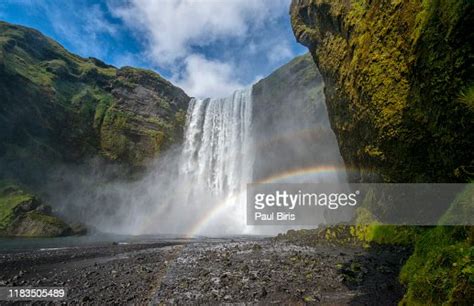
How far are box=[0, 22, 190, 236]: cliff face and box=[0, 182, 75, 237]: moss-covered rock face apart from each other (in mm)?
120

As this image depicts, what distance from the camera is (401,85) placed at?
13.7 metres

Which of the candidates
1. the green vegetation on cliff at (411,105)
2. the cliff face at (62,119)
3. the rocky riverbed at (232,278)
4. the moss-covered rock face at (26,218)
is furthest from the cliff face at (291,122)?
the rocky riverbed at (232,278)

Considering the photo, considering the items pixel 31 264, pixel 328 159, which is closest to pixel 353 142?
pixel 31 264

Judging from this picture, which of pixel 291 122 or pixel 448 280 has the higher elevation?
pixel 291 122

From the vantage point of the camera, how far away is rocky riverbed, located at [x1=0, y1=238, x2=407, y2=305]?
29.4 ft

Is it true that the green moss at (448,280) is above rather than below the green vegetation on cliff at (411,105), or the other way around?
below

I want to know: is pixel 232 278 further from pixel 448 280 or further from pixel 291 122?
pixel 291 122

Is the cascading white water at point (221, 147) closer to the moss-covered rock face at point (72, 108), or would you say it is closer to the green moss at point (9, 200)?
the moss-covered rock face at point (72, 108)

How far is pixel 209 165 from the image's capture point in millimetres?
57219

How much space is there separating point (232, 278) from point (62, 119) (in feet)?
194

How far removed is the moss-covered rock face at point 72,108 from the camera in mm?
53500

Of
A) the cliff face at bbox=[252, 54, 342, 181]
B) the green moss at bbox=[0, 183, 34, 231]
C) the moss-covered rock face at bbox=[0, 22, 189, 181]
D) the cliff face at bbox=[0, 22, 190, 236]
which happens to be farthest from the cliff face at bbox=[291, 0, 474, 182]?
the moss-covered rock face at bbox=[0, 22, 189, 181]

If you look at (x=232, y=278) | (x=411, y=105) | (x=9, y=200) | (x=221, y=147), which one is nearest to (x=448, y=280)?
(x=232, y=278)

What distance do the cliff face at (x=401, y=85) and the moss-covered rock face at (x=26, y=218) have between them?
127 feet
